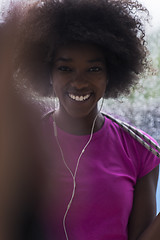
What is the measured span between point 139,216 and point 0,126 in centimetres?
46

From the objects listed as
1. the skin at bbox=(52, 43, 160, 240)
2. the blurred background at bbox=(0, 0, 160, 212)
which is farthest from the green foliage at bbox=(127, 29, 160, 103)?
the skin at bbox=(52, 43, 160, 240)

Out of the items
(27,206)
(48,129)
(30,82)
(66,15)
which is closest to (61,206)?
(27,206)

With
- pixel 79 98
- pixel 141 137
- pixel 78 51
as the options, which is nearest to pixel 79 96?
pixel 79 98

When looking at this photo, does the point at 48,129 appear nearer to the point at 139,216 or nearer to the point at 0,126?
the point at 0,126

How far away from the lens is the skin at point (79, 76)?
1022 millimetres

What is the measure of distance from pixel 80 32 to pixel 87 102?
176 mm

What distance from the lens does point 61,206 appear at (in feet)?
3.48

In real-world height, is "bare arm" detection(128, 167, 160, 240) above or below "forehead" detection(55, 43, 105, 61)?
below

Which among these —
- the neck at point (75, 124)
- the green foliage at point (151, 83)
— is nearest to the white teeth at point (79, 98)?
the neck at point (75, 124)

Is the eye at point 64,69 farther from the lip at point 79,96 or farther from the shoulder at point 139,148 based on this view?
the shoulder at point 139,148

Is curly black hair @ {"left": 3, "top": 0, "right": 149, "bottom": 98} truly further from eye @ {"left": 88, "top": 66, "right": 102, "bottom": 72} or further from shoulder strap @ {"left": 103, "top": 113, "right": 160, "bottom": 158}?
shoulder strap @ {"left": 103, "top": 113, "right": 160, "bottom": 158}

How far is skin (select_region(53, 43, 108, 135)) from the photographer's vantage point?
3.35 ft

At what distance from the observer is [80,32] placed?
100cm

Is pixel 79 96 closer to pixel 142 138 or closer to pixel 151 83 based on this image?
pixel 142 138
